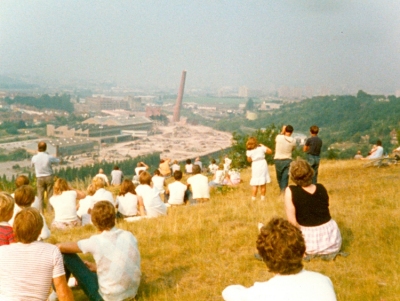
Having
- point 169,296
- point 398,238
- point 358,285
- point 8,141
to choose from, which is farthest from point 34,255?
point 8,141

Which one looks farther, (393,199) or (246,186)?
(246,186)

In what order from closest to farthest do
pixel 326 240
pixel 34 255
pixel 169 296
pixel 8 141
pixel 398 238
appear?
pixel 34 255 → pixel 169 296 → pixel 326 240 → pixel 398 238 → pixel 8 141

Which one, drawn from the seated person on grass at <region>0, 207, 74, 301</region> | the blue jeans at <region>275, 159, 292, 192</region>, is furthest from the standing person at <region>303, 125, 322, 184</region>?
the seated person on grass at <region>0, 207, 74, 301</region>

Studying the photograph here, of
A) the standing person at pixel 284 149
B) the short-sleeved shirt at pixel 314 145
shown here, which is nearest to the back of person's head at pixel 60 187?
the standing person at pixel 284 149

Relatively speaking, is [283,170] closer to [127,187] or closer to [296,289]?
[127,187]

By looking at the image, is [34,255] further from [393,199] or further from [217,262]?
[393,199]

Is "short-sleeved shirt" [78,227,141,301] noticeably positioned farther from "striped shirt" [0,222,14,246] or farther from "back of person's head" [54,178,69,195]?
"back of person's head" [54,178,69,195]

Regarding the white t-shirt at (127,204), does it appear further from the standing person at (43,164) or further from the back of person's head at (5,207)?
the back of person's head at (5,207)
